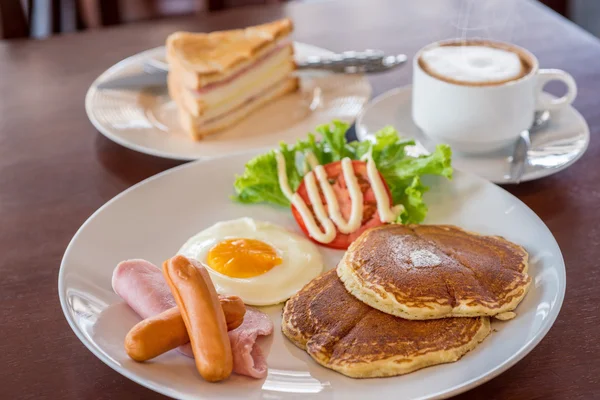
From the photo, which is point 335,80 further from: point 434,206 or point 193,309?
point 193,309

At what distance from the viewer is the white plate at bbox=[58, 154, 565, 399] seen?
4.61ft

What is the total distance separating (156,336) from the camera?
1.44 metres

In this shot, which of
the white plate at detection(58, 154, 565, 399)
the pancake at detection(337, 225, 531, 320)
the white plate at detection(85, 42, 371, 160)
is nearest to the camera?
the white plate at detection(58, 154, 565, 399)

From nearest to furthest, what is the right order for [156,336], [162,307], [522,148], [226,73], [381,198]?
[156,336]
[162,307]
[381,198]
[522,148]
[226,73]

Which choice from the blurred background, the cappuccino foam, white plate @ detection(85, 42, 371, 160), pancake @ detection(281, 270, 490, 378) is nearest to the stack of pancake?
pancake @ detection(281, 270, 490, 378)

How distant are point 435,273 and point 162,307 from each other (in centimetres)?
63

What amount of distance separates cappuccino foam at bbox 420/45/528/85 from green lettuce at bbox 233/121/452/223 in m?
0.28

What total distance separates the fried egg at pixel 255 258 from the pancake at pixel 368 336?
0.14 metres

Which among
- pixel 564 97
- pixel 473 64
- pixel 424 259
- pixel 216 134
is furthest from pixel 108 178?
pixel 564 97

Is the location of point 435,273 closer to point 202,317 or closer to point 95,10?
point 202,317

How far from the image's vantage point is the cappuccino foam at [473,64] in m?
2.26

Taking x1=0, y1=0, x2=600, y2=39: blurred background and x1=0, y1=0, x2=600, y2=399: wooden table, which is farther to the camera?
x1=0, y1=0, x2=600, y2=39: blurred background

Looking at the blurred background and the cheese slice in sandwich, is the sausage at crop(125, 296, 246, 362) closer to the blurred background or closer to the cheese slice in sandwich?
the cheese slice in sandwich

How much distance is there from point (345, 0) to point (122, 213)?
2075mm
